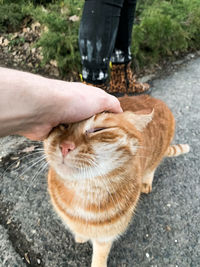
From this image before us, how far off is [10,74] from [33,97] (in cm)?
16

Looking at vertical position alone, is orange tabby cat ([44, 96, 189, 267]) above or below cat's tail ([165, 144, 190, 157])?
above

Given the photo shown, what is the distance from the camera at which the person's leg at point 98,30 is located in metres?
2.13

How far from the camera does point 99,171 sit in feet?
4.41

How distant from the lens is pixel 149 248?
6.37 ft

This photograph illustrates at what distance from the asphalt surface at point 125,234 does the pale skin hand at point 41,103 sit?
49 cm

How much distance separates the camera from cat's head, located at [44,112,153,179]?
1261 millimetres

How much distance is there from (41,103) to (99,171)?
0.53 meters

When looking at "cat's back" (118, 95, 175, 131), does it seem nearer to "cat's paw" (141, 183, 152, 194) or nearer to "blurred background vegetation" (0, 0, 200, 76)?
"cat's paw" (141, 183, 152, 194)

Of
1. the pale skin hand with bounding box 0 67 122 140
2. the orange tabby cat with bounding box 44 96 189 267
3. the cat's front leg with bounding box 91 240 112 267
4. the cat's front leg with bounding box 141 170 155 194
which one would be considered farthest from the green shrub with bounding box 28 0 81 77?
the cat's front leg with bounding box 91 240 112 267

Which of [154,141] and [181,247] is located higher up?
[154,141]

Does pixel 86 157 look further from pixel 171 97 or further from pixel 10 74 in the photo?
pixel 171 97

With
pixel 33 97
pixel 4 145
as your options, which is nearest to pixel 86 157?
pixel 33 97

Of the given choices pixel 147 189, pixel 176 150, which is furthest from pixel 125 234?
pixel 176 150

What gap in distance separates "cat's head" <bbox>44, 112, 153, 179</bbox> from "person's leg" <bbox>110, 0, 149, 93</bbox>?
203cm
